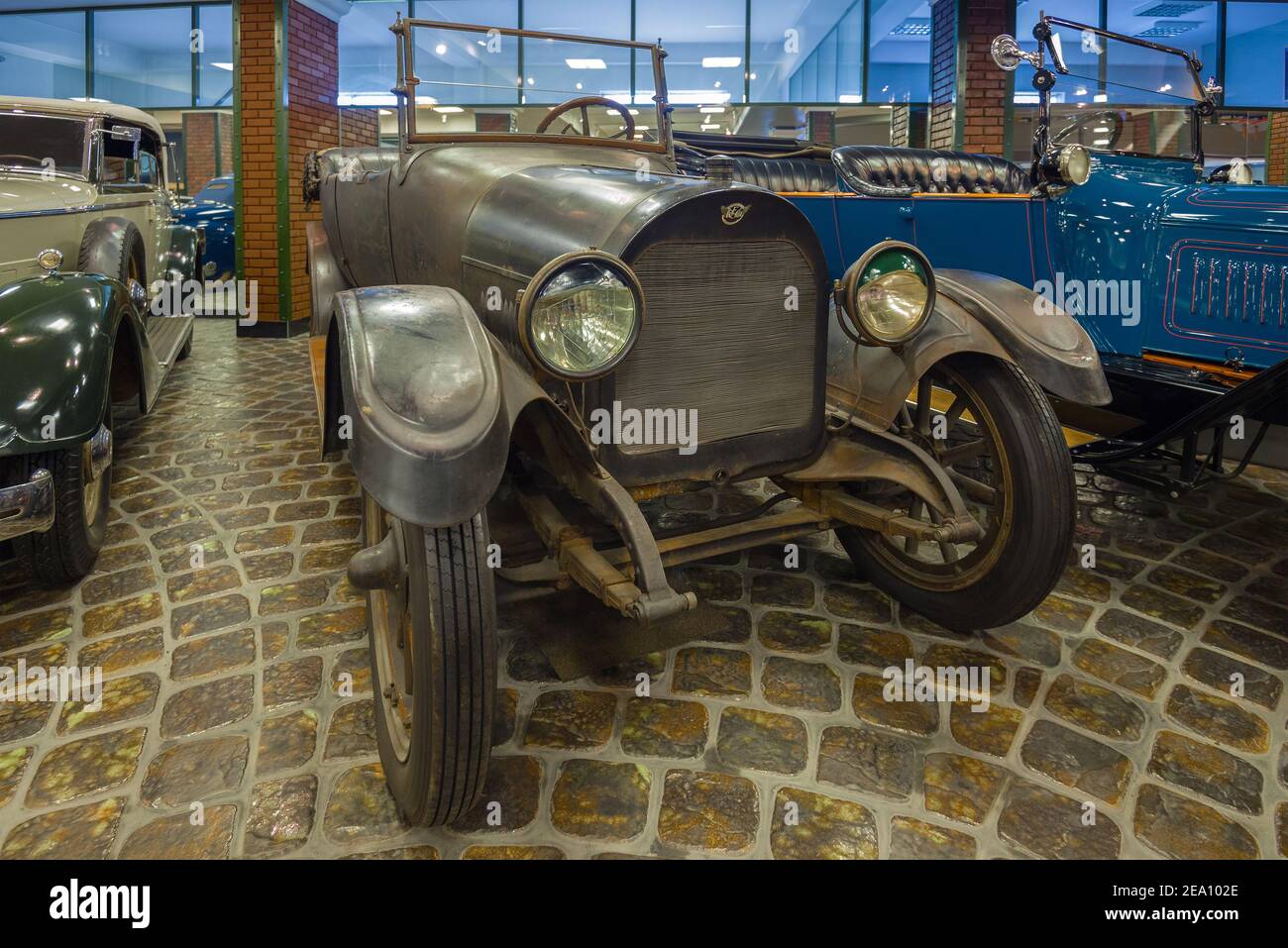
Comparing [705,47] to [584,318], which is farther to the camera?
[705,47]

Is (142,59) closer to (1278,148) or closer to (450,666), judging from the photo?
(450,666)

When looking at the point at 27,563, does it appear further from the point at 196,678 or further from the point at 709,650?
the point at 709,650

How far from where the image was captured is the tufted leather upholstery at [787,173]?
499 centimetres

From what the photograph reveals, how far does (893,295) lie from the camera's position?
7.44 ft

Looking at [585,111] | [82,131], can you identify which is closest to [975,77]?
[585,111]

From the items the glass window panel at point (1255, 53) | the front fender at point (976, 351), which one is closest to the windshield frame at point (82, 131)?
the front fender at point (976, 351)

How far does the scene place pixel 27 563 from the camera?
9.21 feet

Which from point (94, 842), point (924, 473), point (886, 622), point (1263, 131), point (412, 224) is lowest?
point (94, 842)

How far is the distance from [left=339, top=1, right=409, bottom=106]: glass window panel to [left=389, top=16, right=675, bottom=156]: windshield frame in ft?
23.0

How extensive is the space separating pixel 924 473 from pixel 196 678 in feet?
6.86

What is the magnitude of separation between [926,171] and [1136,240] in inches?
66.5

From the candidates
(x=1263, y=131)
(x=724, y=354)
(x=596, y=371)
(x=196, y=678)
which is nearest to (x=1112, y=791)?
(x=724, y=354)

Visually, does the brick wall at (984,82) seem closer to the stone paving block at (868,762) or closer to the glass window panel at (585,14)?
the glass window panel at (585,14)

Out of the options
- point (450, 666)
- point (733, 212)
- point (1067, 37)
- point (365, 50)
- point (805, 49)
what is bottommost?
point (450, 666)
